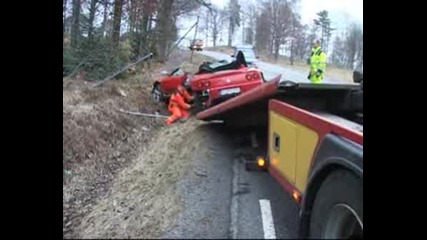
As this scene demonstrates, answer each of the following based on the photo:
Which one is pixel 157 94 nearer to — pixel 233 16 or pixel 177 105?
pixel 177 105

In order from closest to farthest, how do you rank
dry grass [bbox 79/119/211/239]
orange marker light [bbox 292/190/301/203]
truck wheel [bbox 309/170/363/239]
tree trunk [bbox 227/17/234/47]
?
tree trunk [bbox 227/17/234/47], dry grass [bbox 79/119/211/239], truck wheel [bbox 309/170/363/239], orange marker light [bbox 292/190/301/203]

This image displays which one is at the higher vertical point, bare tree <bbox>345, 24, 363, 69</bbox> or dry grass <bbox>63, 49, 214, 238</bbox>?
bare tree <bbox>345, 24, 363, 69</bbox>

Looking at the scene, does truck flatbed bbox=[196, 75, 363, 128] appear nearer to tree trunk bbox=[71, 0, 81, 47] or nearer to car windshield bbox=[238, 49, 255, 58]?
car windshield bbox=[238, 49, 255, 58]

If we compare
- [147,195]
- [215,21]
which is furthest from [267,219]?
[215,21]

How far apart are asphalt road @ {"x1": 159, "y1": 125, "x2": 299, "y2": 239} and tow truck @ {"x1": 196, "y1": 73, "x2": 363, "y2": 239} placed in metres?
0.16

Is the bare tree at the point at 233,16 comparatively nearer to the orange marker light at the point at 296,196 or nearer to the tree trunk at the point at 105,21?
the tree trunk at the point at 105,21

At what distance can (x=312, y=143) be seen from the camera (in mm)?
2826

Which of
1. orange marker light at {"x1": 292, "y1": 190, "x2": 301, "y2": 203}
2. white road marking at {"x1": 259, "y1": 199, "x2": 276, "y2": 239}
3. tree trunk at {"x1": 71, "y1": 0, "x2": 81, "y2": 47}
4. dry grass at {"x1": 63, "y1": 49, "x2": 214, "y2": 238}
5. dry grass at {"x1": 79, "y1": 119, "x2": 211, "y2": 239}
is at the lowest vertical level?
white road marking at {"x1": 259, "y1": 199, "x2": 276, "y2": 239}

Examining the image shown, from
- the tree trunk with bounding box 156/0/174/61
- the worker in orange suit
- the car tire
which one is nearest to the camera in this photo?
the tree trunk with bounding box 156/0/174/61

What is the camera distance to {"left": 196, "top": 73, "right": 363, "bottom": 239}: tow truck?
2.37 metres

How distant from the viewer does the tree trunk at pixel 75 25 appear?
37.0 inches

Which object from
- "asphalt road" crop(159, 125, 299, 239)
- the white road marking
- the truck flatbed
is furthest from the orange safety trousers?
the white road marking

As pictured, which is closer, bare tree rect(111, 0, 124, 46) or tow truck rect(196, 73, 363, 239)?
bare tree rect(111, 0, 124, 46)
